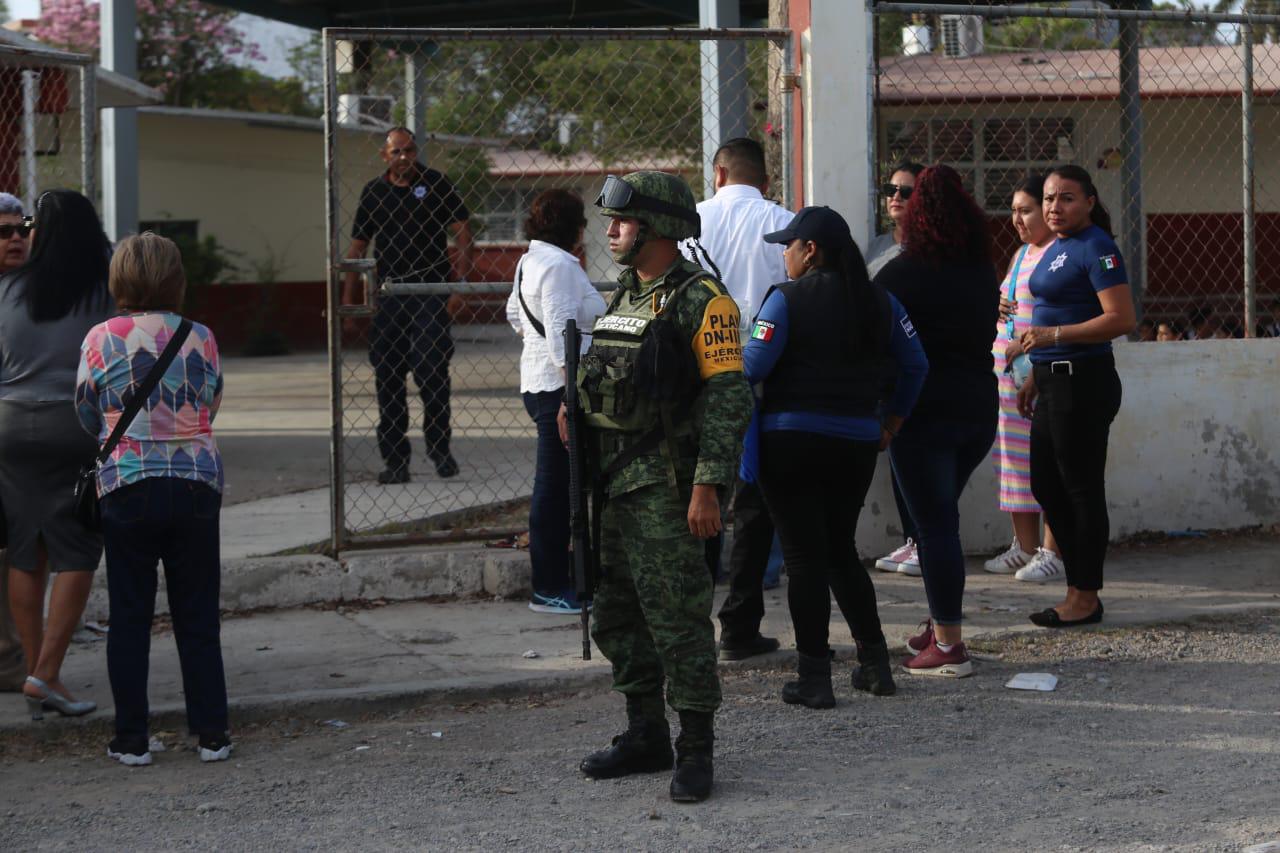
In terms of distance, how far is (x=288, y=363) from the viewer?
780 inches

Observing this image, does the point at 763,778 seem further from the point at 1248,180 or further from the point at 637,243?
the point at 1248,180

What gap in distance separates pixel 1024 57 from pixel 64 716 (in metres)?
13.7

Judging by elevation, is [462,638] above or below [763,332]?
below

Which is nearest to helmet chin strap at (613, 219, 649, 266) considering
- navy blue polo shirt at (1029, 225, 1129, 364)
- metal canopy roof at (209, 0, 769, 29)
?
navy blue polo shirt at (1029, 225, 1129, 364)

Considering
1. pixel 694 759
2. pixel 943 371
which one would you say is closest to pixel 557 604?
pixel 943 371

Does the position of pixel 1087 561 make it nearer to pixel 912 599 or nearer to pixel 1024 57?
pixel 912 599

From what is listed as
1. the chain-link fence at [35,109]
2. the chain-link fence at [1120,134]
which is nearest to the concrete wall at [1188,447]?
the chain-link fence at [35,109]

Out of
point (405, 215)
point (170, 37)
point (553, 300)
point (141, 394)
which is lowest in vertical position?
point (141, 394)

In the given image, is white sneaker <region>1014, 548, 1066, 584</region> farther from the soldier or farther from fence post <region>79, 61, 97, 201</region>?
fence post <region>79, 61, 97, 201</region>

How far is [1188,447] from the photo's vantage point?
25.5 feet

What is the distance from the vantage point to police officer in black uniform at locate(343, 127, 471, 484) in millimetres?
8367

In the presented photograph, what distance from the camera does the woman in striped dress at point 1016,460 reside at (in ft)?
21.6

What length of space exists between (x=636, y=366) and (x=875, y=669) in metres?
1.69

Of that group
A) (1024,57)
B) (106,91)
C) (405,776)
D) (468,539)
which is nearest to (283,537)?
(468,539)
